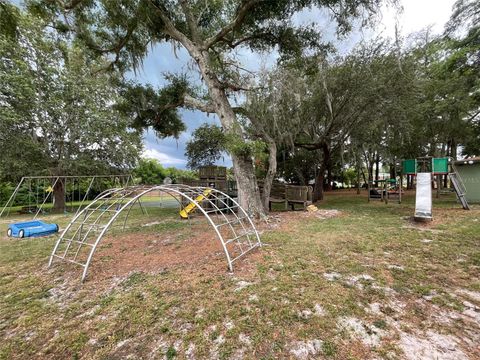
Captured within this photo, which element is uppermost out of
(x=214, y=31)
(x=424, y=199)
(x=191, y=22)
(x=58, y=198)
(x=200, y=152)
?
(x=214, y=31)

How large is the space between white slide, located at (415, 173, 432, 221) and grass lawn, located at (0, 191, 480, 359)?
1.47m

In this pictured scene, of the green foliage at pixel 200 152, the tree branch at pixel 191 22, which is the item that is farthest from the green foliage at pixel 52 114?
the tree branch at pixel 191 22

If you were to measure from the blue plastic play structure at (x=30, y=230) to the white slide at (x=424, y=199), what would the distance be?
35.7 ft

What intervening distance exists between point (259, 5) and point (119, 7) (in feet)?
12.2

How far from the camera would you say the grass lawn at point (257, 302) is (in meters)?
1.95

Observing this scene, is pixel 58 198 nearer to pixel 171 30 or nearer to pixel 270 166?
pixel 171 30

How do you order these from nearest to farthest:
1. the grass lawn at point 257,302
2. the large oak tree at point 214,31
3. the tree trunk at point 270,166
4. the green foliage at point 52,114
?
the grass lawn at point 257,302, the large oak tree at point 214,31, the tree trunk at point 270,166, the green foliage at point 52,114

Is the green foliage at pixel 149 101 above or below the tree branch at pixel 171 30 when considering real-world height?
below

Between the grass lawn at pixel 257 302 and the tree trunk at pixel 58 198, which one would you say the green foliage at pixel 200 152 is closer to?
the tree trunk at pixel 58 198

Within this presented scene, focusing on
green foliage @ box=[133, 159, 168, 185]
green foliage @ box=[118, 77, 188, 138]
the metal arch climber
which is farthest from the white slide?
green foliage @ box=[133, 159, 168, 185]

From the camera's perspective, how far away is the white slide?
625cm

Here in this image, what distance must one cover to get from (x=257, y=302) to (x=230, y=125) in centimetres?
519

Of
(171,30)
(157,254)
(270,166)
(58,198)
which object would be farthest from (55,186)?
(270,166)

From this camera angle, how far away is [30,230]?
6305mm
